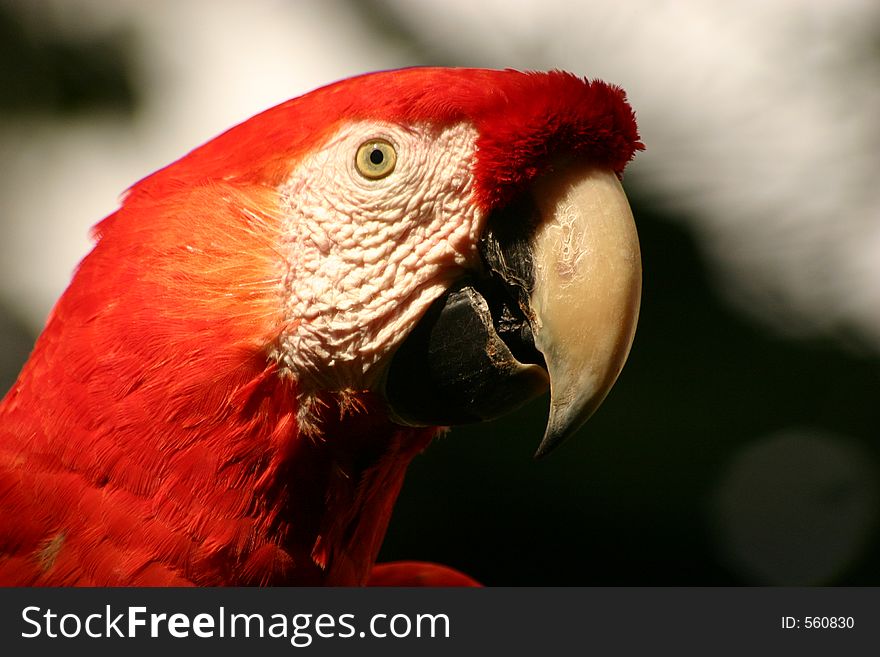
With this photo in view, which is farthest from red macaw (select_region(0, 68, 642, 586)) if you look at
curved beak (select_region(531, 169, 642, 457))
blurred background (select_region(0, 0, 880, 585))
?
blurred background (select_region(0, 0, 880, 585))

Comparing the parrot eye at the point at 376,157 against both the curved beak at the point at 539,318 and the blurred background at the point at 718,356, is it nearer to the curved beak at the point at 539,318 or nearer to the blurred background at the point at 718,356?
the curved beak at the point at 539,318

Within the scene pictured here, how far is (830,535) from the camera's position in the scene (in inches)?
72.1

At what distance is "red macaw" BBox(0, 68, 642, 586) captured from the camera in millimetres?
739

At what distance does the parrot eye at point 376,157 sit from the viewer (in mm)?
767

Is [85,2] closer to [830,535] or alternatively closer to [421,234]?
[421,234]

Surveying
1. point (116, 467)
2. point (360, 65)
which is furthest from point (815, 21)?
point (116, 467)

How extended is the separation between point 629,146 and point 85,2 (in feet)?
5.46

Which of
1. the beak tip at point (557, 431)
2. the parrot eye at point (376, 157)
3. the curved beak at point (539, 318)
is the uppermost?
the parrot eye at point (376, 157)

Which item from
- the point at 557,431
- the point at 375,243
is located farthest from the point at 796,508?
the point at 375,243

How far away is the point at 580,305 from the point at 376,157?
0.24 m

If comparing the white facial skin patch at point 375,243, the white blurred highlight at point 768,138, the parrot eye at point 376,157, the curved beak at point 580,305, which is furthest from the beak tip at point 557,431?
the white blurred highlight at point 768,138

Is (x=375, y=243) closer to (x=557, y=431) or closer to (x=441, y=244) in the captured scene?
(x=441, y=244)

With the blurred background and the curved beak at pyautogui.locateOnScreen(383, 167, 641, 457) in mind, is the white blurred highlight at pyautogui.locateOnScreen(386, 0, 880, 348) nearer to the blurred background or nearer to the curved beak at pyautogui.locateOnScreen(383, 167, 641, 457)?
the blurred background

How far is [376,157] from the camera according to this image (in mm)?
767
